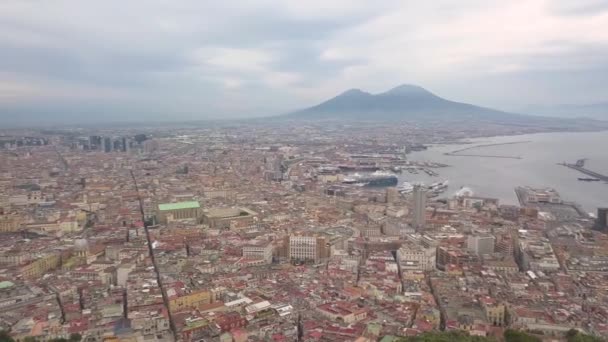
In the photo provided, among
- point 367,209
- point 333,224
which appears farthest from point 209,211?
point 367,209

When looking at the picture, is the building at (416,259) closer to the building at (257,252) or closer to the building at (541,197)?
the building at (257,252)

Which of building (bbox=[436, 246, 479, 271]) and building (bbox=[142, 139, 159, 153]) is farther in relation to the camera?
building (bbox=[142, 139, 159, 153])

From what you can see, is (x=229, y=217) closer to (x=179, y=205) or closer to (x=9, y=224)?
(x=179, y=205)

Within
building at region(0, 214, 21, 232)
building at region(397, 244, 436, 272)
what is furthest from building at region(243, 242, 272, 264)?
building at region(0, 214, 21, 232)

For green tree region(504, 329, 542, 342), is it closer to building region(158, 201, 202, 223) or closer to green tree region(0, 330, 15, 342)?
green tree region(0, 330, 15, 342)

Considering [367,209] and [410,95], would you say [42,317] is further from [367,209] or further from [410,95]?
[410,95]

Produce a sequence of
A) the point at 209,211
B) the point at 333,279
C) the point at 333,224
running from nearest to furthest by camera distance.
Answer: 1. the point at 333,279
2. the point at 333,224
3. the point at 209,211

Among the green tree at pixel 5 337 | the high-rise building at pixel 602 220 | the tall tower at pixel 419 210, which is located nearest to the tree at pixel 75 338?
the green tree at pixel 5 337

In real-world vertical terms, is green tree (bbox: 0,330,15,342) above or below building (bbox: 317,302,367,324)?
above
